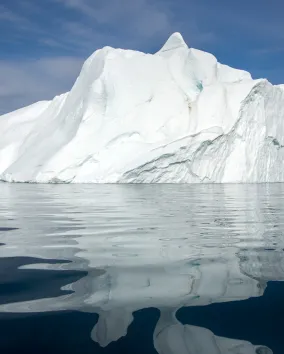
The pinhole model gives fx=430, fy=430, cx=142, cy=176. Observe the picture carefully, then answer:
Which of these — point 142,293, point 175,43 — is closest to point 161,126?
point 175,43

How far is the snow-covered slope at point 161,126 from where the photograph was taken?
2088cm

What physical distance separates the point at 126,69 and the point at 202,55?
4.77 metres

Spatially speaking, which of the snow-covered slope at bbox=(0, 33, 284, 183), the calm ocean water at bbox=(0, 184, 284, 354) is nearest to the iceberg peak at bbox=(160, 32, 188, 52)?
the snow-covered slope at bbox=(0, 33, 284, 183)

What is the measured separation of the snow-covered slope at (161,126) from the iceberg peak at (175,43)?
7 centimetres

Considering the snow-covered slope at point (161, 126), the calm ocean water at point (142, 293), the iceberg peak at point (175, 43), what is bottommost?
the calm ocean water at point (142, 293)

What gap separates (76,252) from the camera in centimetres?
321

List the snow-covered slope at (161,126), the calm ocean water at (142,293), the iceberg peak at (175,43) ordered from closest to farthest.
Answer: the calm ocean water at (142,293) < the snow-covered slope at (161,126) < the iceberg peak at (175,43)

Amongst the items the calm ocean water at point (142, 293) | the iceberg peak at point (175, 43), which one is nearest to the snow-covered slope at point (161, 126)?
the iceberg peak at point (175, 43)

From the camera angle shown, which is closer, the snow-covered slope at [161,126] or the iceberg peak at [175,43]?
the snow-covered slope at [161,126]

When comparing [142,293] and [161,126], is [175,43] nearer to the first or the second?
[161,126]

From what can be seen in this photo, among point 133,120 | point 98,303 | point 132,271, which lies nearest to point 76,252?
point 132,271

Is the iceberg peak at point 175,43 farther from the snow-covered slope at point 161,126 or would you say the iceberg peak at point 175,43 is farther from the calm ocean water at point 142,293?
the calm ocean water at point 142,293

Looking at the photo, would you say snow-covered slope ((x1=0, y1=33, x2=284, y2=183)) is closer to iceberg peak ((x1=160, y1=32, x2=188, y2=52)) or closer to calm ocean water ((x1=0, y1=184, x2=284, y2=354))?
iceberg peak ((x1=160, y1=32, x2=188, y2=52))

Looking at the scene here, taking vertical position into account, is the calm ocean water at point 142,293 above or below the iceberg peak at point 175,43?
below
